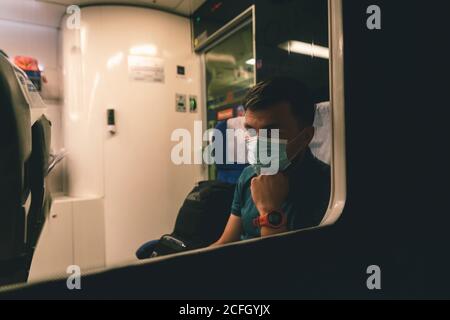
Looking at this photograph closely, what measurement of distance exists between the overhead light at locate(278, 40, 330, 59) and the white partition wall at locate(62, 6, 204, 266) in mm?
1619

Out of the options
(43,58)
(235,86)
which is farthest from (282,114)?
(43,58)

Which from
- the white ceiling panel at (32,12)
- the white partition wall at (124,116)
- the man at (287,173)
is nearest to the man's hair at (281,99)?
the man at (287,173)

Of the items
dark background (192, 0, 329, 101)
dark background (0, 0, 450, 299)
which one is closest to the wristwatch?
dark background (0, 0, 450, 299)

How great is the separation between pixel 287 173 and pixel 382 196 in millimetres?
363

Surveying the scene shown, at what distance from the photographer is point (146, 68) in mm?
3033

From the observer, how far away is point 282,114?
133 centimetres

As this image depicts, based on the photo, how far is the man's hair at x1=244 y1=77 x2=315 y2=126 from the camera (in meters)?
1.36

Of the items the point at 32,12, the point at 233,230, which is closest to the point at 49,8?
the point at 32,12

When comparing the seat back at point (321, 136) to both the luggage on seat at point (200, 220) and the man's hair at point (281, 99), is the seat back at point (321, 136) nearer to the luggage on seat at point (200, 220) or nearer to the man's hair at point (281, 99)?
the man's hair at point (281, 99)

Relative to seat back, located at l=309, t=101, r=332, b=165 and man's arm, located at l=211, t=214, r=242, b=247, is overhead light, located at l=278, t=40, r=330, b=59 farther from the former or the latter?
man's arm, located at l=211, t=214, r=242, b=247

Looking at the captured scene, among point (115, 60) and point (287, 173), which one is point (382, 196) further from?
point (115, 60)

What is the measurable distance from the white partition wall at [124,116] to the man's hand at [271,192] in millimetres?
1962

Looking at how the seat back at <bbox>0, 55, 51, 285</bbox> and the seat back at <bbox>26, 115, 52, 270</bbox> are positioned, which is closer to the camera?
the seat back at <bbox>0, 55, 51, 285</bbox>

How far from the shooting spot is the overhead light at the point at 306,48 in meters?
1.52
